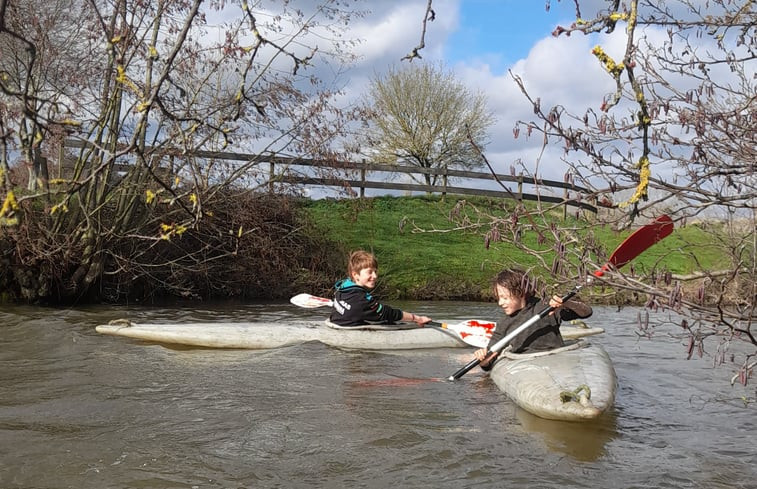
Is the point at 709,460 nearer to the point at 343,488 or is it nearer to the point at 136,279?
the point at 343,488

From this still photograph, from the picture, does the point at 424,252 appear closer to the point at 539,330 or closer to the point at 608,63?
the point at 539,330

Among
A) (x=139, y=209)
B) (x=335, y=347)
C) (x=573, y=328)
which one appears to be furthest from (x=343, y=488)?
(x=139, y=209)

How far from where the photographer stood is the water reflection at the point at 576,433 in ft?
13.3

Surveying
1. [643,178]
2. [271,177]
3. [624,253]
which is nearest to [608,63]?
[643,178]

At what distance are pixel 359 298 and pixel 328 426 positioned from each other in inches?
126

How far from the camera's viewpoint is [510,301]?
6035mm

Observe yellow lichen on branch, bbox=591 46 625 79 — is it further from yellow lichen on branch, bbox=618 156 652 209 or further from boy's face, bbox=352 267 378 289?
boy's face, bbox=352 267 378 289

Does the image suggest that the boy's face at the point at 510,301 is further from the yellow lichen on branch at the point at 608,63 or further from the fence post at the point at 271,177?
the fence post at the point at 271,177

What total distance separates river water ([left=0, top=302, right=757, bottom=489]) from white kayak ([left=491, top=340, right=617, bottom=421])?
121 millimetres

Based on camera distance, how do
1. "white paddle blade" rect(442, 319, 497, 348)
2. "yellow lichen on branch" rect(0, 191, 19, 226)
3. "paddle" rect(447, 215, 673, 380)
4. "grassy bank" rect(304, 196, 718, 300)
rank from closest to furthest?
"yellow lichen on branch" rect(0, 191, 19, 226), "paddle" rect(447, 215, 673, 380), "white paddle blade" rect(442, 319, 497, 348), "grassy bank" rect(304, 196, 718, 300)

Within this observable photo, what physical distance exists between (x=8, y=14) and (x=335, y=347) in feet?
18.1

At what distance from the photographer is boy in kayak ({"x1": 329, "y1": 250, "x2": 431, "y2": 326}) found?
7551 mm

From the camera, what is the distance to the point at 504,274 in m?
6.05

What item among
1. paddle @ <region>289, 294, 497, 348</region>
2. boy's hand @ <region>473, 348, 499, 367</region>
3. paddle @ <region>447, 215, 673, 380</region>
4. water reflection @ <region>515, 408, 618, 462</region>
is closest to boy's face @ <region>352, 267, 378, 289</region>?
paddle @ <region>289, 294, 497, 348</region>
